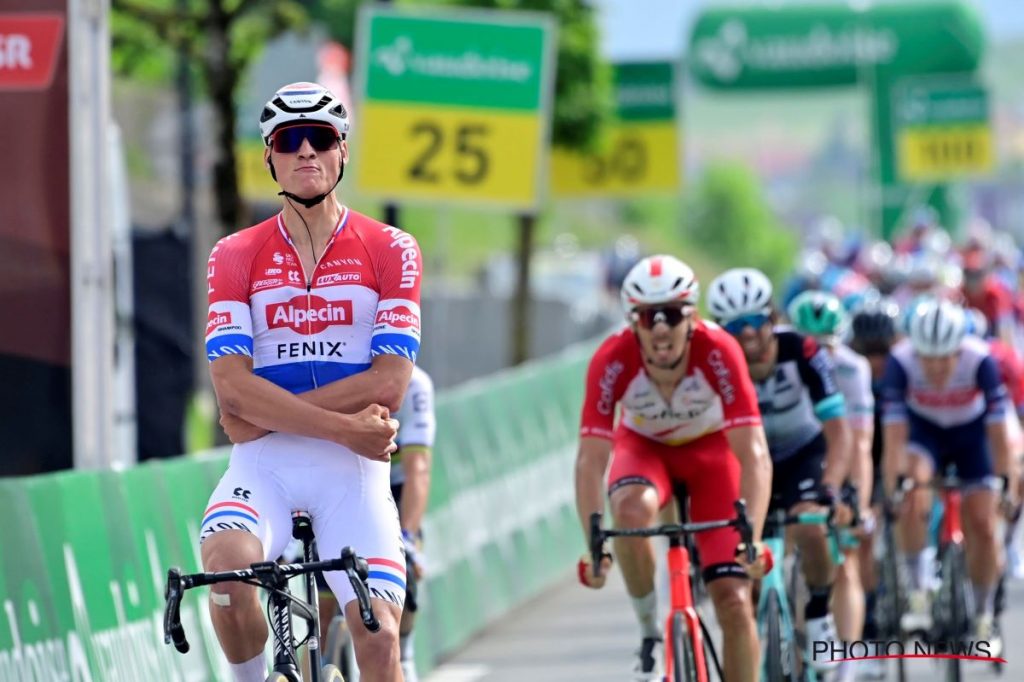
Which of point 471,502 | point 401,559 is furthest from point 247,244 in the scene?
point 471,502

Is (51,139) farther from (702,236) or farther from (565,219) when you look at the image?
(702,236)

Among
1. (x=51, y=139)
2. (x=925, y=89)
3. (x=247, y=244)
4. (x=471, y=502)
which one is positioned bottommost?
(x=471, y=502)

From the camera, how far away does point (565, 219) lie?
13288 centimetres

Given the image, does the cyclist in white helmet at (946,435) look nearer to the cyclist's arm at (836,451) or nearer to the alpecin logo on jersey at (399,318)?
the cyclist's arm at (836,451)

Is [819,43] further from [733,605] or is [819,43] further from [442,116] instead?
[733,605]

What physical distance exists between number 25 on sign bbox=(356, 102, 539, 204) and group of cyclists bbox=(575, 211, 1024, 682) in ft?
16.4

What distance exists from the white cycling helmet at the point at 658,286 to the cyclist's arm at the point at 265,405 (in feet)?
7.06

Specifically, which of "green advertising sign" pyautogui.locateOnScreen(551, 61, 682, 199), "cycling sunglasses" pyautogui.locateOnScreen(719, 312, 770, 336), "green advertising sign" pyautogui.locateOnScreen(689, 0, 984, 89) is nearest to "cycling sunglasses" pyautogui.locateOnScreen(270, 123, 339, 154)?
"cycling sunglasses" pyautogui.locateOnScreen(719, 312, 770, 336)

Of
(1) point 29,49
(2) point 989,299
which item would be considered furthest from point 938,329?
(2) point 989,299

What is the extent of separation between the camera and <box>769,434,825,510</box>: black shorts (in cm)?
1042

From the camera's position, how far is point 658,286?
28.1 ft

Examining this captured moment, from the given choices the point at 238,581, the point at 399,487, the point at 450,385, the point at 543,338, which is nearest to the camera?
the point at 238,581

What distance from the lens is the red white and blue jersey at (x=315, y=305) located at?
6.82 m

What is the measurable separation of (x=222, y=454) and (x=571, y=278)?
56584 millimetres
